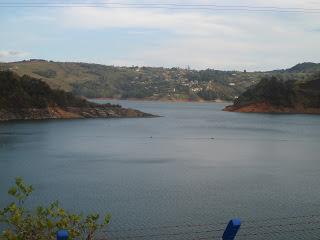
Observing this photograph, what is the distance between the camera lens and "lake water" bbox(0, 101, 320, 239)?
20656 mm

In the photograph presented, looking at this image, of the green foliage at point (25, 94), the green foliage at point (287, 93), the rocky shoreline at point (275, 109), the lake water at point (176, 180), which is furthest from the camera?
the rocky shoreline at point (275, 109)

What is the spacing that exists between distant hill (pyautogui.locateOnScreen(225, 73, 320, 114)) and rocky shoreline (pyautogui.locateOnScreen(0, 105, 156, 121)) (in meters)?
36.6

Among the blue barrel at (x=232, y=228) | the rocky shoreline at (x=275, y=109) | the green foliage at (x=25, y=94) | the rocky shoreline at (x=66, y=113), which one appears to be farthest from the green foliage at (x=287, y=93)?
the blue barrel at (x=232, y=228)

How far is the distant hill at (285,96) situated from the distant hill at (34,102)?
45.9 metres

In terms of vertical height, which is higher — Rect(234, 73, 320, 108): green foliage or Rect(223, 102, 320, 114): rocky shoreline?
Rect(234, 73, 320, 108): green foliage

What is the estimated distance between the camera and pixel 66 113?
98.2 meters

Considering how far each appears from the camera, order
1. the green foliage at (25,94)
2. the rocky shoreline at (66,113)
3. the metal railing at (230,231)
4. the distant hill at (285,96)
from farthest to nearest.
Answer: the distant hill at (285,96) → the green foliage at (25,94) → the rocky shoreline at (66,113) → the metal railing at (230,231)

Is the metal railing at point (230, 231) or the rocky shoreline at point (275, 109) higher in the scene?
the metal railing at point (230, 231)

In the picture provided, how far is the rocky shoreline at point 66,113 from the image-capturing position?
8906 cm

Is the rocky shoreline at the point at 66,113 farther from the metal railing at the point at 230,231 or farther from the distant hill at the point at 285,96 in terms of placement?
the metal railing at the point at 230,231

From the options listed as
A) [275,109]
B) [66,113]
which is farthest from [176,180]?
[275,109]

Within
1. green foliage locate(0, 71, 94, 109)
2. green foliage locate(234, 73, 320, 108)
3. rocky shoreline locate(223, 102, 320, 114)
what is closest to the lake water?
green foliage locate(0, 71, 94, 109)

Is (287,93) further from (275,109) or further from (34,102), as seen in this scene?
(34,102)

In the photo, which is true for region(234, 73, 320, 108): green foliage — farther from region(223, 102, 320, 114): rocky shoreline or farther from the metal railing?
the metal railing
